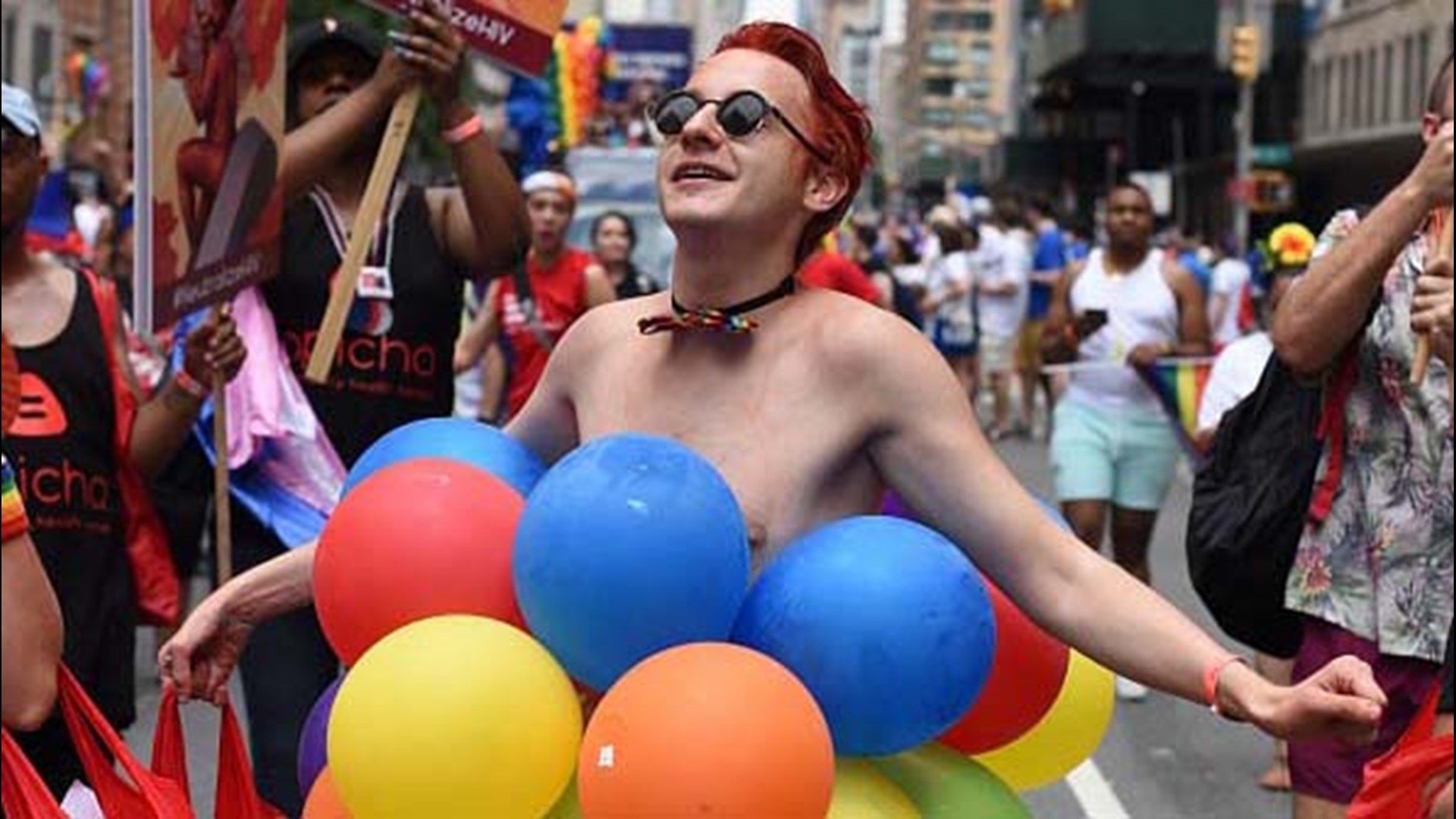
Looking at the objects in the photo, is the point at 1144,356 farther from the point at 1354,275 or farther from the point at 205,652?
the point at 205,652

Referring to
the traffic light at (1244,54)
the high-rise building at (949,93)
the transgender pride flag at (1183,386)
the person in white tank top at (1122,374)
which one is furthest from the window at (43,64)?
the high-rise building at (949,93)

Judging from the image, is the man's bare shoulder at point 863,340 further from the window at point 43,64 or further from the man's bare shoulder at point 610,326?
the window at point 43,64

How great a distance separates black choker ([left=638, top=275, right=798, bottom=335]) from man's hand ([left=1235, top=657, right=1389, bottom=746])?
2.93 ft

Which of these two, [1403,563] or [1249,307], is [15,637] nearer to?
[1403,563]

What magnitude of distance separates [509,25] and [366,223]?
1.49 feet

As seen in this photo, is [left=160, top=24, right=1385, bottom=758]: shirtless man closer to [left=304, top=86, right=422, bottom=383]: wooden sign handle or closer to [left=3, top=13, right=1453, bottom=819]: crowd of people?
[left=3, top=13, right=1453, bottom=819]: crowd of people

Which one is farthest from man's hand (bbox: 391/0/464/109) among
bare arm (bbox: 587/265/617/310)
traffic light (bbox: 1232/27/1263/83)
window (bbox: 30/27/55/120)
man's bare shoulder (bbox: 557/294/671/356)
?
window (bbox: 30/27/55/120)

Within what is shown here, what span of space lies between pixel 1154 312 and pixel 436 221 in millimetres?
5361

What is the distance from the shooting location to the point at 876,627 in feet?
11.3

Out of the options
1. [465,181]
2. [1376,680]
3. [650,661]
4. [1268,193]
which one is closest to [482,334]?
[465,181]

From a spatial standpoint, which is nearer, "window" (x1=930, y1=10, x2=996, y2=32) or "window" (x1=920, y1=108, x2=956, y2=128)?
"window" (x1=920, y1=108, x2=956, y2=128)

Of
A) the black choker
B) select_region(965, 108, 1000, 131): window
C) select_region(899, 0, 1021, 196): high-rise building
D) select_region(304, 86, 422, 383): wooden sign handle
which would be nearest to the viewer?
the black choker

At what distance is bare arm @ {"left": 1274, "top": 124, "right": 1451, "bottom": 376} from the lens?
418cm

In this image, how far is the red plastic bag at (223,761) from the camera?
13.7ft
